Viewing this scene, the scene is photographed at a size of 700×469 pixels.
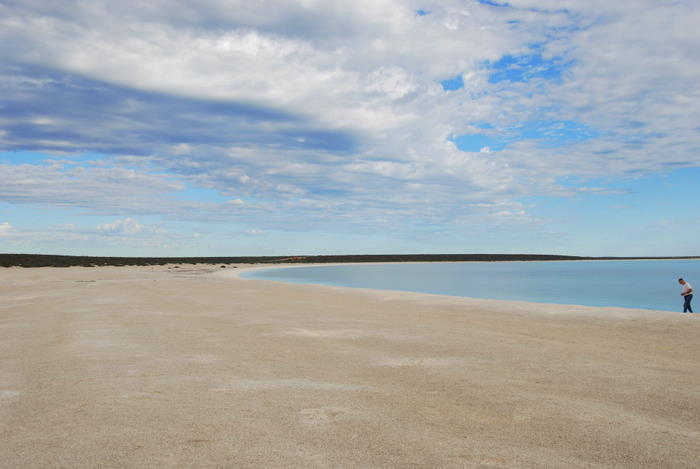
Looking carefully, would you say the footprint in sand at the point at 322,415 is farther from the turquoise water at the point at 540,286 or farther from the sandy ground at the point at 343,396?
the turquoise water at the point at 540,286

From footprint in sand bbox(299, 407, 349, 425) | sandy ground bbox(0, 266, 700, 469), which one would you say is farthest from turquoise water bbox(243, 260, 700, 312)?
footprint in sand bbox(299, 407, 349, 425)

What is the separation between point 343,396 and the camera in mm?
8844

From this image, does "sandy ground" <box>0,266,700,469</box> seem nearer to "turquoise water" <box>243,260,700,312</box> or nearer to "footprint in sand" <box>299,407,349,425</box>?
"footprint in sand" <box>299,407,349,425</box>

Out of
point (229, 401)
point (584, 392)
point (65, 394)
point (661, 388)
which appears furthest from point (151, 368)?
point (661, 388)

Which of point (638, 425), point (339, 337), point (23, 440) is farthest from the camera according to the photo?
point (339, 337)

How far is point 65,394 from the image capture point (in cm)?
884

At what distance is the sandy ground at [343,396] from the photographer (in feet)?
20.9

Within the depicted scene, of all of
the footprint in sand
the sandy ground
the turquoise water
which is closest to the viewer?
the sandy ground

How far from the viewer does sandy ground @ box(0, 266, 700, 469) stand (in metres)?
6.38

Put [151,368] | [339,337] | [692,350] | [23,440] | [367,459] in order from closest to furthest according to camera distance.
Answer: [367,459] → [23,440] → [151,368] → [692,350] → [339,337]

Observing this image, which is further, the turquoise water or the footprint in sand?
the turquoise water

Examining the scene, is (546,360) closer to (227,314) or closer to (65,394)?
(65,394)

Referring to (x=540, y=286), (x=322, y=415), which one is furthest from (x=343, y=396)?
(x=540, y=286)

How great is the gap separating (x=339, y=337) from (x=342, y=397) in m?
7.09
